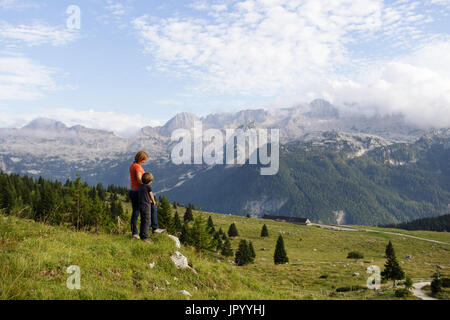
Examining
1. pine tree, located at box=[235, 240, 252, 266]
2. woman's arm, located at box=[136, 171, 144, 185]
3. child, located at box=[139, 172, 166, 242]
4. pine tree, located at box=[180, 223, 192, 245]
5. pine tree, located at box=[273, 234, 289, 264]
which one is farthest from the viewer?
pine tree, located at box=[273, 234, 289, 264]

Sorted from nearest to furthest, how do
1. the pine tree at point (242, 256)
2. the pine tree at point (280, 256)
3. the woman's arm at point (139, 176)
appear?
1. the woman's arm at point (139, 176)
2. the pine tree at point (242, 256)
3. the pine tree at point (280, 256)

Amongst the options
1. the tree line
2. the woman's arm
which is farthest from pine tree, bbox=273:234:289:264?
the woman's arm

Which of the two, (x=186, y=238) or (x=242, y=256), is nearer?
(x=186, y=238)

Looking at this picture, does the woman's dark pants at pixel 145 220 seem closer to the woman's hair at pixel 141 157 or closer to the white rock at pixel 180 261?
the white rock at pixel 180 261

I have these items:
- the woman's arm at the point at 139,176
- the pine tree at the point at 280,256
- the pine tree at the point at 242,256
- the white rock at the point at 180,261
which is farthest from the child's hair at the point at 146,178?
the pine tree at the point at 280,256

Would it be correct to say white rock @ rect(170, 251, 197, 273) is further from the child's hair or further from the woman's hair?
the woman's hair

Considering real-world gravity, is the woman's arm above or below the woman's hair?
below

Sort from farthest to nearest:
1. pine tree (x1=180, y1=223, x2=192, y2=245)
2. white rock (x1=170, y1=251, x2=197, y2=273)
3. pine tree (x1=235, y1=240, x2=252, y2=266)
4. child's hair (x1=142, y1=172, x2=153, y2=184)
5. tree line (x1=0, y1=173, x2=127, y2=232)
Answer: pine tree (x1=235, y1=240, x2=252, y2=266)
pine tree (x1=180, y1=223, x2=192, y2=245)
tree line (x1=0, y1=173, x2=127, y2=232)
child's hair (x1=142, y1=172, x2=153, y2=184)
white rock (x1=170, y1=251, x2=197, y2=273)

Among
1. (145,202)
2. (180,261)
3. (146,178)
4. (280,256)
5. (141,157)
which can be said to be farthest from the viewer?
(280,256)

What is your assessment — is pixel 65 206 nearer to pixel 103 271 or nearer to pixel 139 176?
pixel 139 176

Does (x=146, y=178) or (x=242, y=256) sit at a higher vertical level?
(x=146, y=178)

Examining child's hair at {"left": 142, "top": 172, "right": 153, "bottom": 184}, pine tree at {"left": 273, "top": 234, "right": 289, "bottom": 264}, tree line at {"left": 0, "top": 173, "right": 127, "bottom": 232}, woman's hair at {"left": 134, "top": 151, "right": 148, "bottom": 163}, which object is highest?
woman's hair at {"left": 134, "top": 151, "right": 148, "bottom": 163}

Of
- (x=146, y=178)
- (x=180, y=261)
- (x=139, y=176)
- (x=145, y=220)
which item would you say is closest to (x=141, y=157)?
(x=139, y=176)

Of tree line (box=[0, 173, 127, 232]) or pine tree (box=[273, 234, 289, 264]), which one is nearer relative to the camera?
tree line (box=[0, 173, 127, 232])
